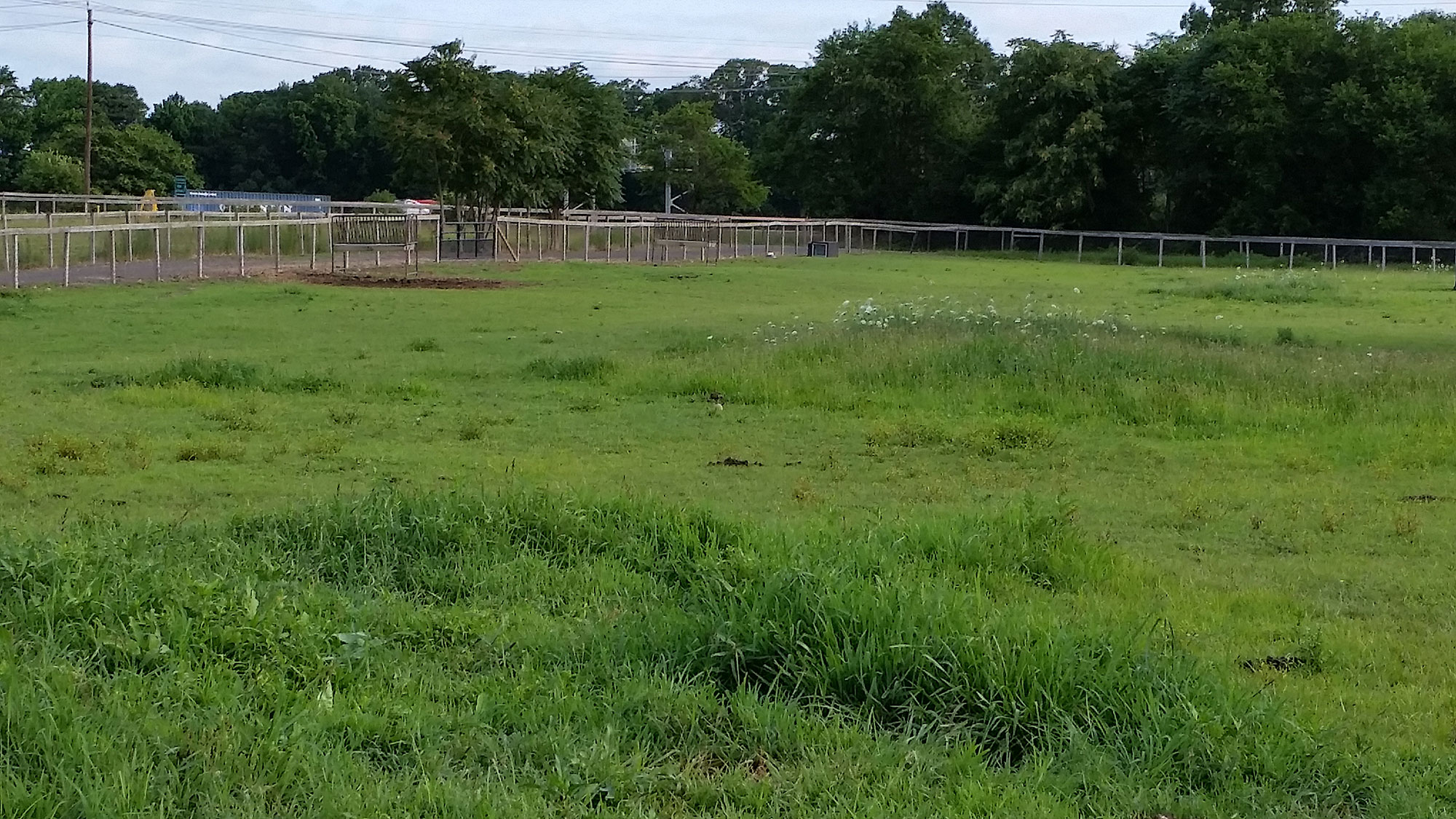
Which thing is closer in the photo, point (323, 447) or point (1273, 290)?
point (323, 447)

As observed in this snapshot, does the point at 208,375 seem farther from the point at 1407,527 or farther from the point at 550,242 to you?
the point at 550,242

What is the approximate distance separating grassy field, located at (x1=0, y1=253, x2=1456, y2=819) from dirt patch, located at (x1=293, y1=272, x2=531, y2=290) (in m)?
14.6

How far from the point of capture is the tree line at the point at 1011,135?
4116cm

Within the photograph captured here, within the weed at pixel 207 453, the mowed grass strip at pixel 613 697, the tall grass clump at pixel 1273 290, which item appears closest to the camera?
the mowed grass strip at pixel 613 697

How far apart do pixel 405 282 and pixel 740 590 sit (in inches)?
988

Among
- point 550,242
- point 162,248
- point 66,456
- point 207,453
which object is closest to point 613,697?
point 207,453

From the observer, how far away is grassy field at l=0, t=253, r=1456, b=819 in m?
4.30

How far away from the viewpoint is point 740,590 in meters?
5.71

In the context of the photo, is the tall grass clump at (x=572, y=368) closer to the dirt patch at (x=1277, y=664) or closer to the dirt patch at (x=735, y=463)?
the dirt patch at (x=735, y=463)

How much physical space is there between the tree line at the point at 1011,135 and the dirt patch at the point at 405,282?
6342 millimetres

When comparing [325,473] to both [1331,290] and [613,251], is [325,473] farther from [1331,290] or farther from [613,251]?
[613,251]

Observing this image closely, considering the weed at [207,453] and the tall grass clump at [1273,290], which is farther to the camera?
the tall grass clump at [1273,290]

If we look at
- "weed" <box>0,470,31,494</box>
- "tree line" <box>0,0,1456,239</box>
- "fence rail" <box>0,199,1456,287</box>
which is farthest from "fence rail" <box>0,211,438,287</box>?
"weed" <box>0,470,31,494</box>

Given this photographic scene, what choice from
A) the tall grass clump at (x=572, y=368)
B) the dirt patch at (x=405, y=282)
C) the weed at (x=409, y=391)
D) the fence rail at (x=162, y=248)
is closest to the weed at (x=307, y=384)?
the weed at (x=409, y=391)
